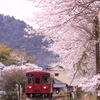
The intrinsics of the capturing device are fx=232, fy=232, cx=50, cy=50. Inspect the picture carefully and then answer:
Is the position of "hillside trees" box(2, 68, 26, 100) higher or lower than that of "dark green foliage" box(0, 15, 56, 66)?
lower

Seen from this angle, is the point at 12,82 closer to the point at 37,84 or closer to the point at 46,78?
the point at 37,84

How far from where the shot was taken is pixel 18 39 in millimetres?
106062

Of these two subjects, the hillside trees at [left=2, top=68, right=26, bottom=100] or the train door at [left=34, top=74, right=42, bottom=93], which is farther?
the hillside trees at [left=2, top=68, right=26, bottom=100]

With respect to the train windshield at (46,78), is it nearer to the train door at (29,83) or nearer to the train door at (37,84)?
the train door at (37,84)

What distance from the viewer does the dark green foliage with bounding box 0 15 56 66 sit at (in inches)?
3513

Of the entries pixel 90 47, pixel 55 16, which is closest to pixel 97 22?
pixel 90 47

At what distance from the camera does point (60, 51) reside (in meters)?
9.51

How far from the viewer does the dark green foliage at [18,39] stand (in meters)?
89.2

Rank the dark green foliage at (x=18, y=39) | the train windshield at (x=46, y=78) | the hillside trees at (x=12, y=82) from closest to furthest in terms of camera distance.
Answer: the train windshield at (x=46, y=78) → the hillside trees at (x=12, y=82) → the dark green foliage at (x=18, y=39)

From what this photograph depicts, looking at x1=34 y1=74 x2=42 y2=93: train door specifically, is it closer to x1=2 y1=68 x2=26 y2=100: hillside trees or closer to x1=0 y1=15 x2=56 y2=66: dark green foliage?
x1=2 y1=68 x2=26 y2=100: hillside trees

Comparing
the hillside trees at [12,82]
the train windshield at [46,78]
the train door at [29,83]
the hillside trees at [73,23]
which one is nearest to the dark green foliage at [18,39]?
the hillside trees at [12,82]

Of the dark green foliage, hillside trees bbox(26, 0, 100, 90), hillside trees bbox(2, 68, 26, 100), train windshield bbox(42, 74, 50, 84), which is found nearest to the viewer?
hillside trees bbox(26, 0, 100, 90)

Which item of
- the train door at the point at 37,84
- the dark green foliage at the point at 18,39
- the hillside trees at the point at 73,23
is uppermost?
the dark green foliage at the point at 18,39

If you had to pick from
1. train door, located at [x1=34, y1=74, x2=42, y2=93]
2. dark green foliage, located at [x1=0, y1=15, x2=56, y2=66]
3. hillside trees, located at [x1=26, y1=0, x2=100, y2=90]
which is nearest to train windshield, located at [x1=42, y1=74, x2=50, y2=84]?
train door, located at [x1=34, y1=74, x2=42, y2=93]
